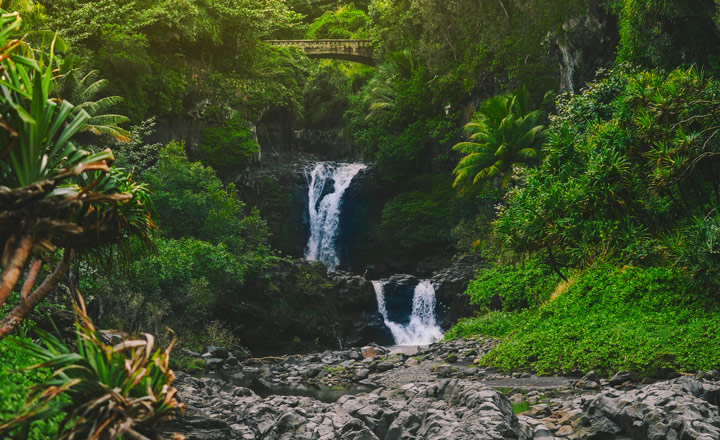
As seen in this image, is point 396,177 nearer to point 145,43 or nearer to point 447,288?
point 447,288

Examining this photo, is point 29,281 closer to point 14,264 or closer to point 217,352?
point 14,264

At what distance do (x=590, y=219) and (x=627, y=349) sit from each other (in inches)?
242

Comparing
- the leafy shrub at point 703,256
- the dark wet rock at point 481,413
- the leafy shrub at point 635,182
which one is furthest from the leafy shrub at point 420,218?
the dark wet rock at point 481,413

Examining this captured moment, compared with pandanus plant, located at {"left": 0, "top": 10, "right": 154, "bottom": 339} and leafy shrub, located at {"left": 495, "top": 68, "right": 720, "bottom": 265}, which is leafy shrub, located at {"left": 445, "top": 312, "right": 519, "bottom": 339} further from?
pandanus plant, located at {"left": 0, "top": 10, "right": 154, "bottom": 339}

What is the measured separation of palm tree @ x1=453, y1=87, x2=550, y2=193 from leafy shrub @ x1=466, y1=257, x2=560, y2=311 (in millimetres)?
6481

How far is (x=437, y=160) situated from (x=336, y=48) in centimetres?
1203

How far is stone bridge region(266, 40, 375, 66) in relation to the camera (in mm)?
39438

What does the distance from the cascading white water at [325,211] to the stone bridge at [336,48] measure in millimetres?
9223

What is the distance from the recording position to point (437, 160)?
115 ft

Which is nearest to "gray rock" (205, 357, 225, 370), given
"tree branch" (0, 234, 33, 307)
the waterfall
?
the waterfall

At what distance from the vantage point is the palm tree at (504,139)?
25.2 metres

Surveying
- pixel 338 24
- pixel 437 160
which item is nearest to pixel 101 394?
pixel 437 160

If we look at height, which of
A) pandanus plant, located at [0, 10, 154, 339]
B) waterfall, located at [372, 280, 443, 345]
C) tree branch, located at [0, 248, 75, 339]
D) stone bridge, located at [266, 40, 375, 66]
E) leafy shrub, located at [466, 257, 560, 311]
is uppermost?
stone bridge, located at [266, 40, 375, 66]

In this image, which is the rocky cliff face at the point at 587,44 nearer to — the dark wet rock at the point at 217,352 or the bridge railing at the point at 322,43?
the dark wet rock at the point at 217,352
